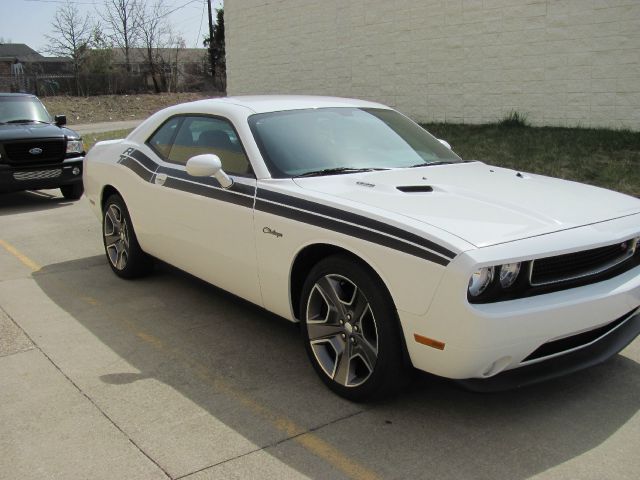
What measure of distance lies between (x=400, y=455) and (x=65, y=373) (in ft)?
7.18

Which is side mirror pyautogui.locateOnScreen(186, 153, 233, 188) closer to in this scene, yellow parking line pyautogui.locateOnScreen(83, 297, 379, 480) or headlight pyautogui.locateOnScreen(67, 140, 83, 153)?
yellow parking line pyautogui.locateOnScreen(83, 297, 379, 480)

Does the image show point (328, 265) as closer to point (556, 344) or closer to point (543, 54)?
point (556, 344)

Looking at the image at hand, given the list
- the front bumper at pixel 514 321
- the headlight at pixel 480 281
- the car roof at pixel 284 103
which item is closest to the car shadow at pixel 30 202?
the car roof at pixel 284 103

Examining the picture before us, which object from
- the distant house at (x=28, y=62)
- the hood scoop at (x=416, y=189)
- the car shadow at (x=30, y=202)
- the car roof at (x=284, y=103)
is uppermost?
the distant house at (x=28, y=62)

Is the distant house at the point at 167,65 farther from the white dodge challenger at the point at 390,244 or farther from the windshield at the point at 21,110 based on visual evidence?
the white dodge challenger at the point at 390,244

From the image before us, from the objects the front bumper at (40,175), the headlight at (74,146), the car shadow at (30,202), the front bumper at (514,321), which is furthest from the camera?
the headlight at (74,146)

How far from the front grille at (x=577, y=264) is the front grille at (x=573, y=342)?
0.30m

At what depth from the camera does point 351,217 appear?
11.4ft

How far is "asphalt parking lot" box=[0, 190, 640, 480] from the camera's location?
10.0ft

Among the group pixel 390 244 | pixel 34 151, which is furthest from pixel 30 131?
pixel 390 244

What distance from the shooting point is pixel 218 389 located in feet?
12.6

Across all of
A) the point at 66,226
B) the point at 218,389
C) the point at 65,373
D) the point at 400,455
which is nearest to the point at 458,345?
the point at 400,455

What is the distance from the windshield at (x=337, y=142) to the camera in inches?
168

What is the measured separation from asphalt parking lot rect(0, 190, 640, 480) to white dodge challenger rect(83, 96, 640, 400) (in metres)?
0.31
